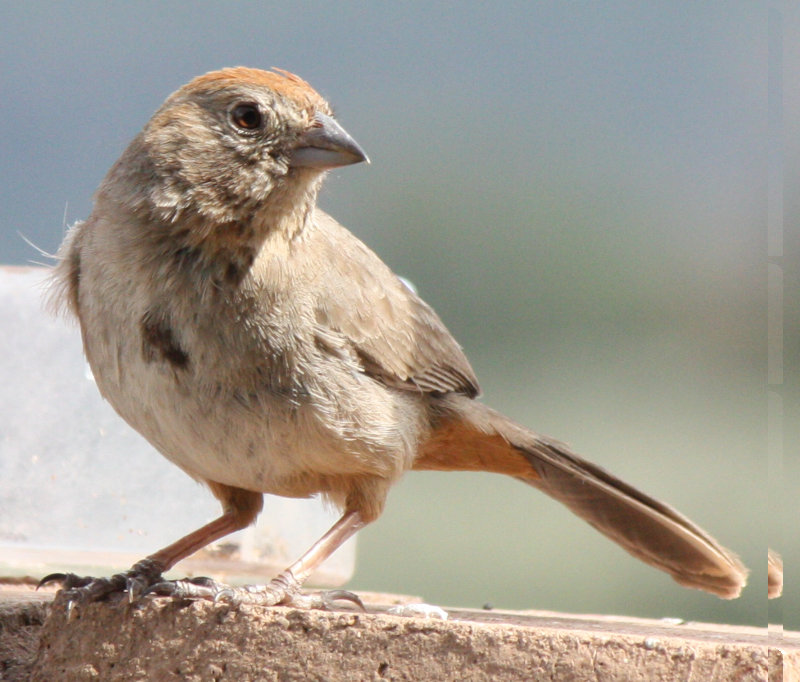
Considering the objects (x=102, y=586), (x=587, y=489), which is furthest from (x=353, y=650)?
(x=587, y=489)

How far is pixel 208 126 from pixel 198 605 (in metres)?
1.55

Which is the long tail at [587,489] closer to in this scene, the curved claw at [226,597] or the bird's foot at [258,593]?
the bird's foot at [258,593]

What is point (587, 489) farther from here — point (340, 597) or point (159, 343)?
point (159, 343)

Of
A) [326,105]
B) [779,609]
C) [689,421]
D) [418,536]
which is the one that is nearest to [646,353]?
[689,421]

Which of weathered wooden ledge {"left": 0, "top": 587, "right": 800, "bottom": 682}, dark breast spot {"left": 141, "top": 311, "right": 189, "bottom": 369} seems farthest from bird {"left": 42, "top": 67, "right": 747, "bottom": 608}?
weathered wooden ledge {"left": 0, "top": 587, "right": 800, "bottom": 682}

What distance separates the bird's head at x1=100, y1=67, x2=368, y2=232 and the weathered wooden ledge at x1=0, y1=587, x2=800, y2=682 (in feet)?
4.12

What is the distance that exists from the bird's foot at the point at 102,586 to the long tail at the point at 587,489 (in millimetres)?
1277

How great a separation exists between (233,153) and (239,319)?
0.54 metres

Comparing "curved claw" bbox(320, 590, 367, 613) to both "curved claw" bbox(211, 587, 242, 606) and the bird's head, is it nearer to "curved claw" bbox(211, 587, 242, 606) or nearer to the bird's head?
"curved claw" bbox(211, 587, 242, 606)

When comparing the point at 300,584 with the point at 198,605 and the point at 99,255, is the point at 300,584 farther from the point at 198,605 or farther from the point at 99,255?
the point at 99,255

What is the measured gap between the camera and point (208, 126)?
385cm

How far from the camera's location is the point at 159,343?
3641 millimetres

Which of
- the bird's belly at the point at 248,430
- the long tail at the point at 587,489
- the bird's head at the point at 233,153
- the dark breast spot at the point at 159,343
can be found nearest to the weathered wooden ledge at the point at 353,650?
the bird's belly at the point at 248,430

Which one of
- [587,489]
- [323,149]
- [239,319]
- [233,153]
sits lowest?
[587,489]
